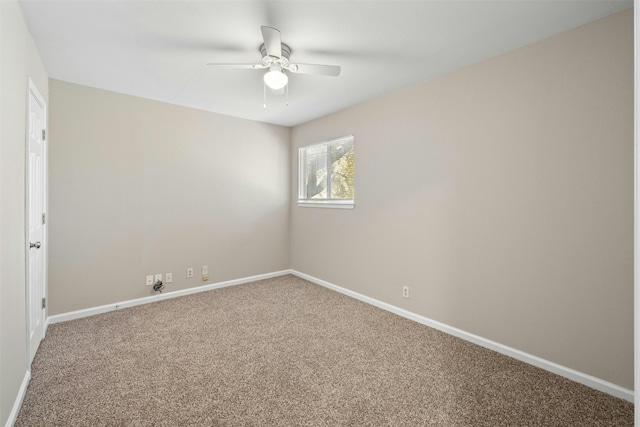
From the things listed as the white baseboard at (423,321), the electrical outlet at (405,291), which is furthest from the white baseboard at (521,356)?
the electrical outlet at (405,291)

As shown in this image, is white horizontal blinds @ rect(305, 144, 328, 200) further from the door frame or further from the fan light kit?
the door frame

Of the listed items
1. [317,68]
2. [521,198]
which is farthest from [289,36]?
[521,198]

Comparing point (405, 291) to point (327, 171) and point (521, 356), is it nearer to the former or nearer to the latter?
point (521, 356)

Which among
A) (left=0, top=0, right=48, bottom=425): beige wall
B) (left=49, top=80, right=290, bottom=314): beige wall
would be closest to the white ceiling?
(left=0, top=0, right=48, bottom=425): beige wall

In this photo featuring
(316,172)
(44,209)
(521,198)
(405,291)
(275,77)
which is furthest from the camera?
(316,172)

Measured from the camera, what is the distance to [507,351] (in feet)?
7.74

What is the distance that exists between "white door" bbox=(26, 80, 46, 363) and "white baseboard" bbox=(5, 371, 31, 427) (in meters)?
0.24

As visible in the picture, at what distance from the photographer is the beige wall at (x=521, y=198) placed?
188cm

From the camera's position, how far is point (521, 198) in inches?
89.7

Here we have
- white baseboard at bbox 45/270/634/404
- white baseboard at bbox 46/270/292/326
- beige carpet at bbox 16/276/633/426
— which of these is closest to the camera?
beige carpet at bbox 16/276/633/426

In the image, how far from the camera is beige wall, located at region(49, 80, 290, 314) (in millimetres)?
2982

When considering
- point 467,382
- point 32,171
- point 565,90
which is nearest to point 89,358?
point 32,171

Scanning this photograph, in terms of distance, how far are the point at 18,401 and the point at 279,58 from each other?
8.79 ft

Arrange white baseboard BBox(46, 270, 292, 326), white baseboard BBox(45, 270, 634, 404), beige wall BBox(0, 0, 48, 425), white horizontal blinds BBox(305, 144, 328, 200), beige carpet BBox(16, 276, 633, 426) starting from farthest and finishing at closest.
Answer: white horizontal blinds BBox(305, 144, 328, 200) < white baseboard BBox(46, 270, 292, 326) < white baseboard BBox(45, 270, 634, 404) < beige carpet BBox(16, 276, 633, 426) < beige wall BBox(0, 0, 48, 425)
